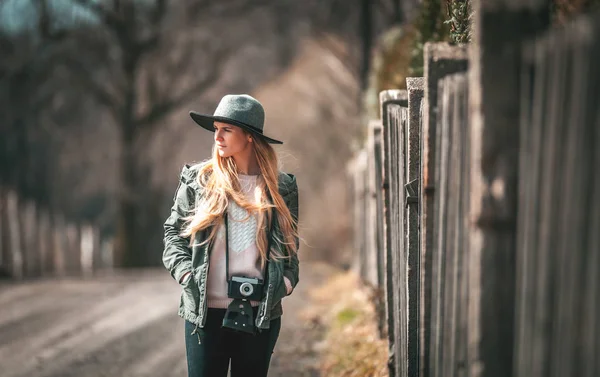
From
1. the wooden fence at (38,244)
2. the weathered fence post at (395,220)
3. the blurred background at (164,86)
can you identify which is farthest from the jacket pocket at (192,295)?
the wooden fence at (38,244)

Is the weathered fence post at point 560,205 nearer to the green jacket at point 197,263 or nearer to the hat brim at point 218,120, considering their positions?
the green jacket at point 197,263

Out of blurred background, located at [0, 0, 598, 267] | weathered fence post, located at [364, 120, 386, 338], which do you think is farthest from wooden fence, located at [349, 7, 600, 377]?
blurred background, located at [0, 0, 598, 267]

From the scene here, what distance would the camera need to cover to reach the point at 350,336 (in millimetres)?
6836

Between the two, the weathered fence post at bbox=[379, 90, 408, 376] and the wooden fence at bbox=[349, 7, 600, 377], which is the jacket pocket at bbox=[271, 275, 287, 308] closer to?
the wooden fence at bbox=[349, 7, 600, 377]

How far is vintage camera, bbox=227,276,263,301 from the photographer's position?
3.69m

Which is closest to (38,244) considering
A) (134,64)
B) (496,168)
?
(134,64)

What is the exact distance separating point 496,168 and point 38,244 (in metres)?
12.7

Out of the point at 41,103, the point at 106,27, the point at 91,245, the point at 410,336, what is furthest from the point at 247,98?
the point at 41,103

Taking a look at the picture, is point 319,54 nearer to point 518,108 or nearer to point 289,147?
point 289,147

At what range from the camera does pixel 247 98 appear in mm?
3967

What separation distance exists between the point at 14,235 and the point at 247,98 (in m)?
10.6

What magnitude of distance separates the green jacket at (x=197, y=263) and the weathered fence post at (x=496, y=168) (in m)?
1.16

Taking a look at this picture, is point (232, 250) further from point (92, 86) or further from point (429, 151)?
point (92, 86)

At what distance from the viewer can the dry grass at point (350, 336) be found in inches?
226
